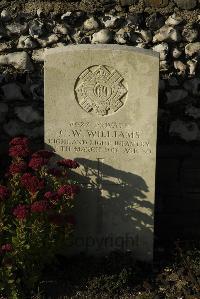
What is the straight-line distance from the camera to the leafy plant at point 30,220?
4.21m

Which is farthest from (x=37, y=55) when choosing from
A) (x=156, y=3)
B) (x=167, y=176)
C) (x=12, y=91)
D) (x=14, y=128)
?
(x=167, y=176)

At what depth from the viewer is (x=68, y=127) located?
4.77 m

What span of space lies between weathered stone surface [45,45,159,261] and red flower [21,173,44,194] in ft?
1.90

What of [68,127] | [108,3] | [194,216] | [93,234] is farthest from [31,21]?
[194,216]

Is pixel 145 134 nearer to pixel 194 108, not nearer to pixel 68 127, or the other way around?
pixel 68 127

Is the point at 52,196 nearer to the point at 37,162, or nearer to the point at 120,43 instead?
the point at 37,162

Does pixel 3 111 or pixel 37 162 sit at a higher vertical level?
pixel 3 111

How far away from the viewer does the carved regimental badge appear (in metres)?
4.69

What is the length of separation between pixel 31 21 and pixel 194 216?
2332 millimetres

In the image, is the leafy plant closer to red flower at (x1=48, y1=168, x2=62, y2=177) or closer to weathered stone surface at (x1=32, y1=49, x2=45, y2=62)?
red flower at (x1=48, y1=168, x2=62, y2=177)

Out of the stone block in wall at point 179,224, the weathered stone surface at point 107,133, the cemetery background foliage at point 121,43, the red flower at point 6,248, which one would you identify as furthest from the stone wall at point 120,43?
the red flower at point 6,248

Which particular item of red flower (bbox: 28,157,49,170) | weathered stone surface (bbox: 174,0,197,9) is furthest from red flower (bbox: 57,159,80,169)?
weathered stone surface (bbox: 174,0,197,9)

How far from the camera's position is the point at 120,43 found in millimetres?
5535

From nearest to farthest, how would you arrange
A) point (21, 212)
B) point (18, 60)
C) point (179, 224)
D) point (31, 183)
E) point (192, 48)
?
point (21, 212) → point (31, 183) → point (18, 60) → point (192, 48) → point (179, 224)
